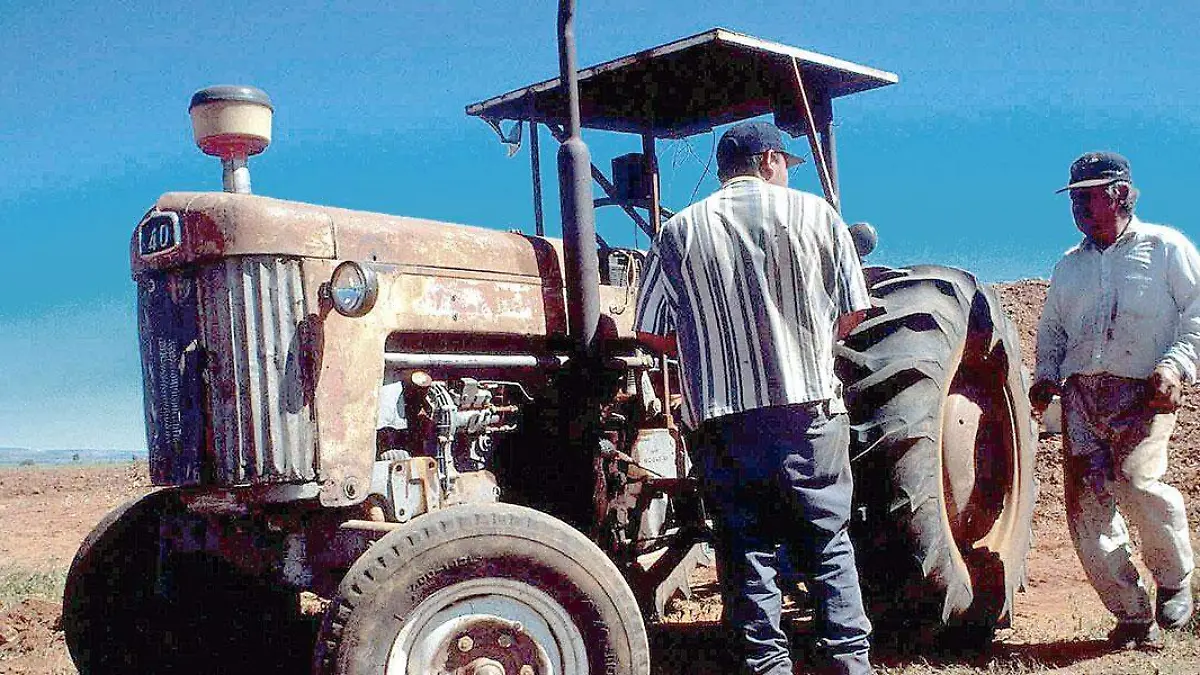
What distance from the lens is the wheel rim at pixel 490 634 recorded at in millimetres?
3277

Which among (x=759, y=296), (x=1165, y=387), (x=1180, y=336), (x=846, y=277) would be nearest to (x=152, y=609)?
(x=759, y=296)

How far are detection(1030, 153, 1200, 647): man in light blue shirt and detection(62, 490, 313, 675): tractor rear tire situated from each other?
3.30 m

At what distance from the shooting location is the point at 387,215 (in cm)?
409

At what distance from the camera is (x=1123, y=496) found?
4668 mm

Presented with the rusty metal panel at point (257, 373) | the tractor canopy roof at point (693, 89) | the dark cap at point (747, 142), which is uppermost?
the tractor canopy roof at point (693, 89)

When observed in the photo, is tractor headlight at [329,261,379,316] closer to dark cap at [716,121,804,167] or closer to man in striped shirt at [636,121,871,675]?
man in striped shirt at [636,121,871,675]

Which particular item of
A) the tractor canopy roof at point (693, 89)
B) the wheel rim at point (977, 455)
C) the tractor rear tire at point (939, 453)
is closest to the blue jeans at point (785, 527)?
the tractor rear tire at point (939, 453)

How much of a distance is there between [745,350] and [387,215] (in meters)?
1.45

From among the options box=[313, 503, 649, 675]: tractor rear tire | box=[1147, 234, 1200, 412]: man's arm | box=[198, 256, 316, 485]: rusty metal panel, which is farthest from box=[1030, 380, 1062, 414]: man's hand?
box=[198, 256, 316, 485]: rusty metal panel

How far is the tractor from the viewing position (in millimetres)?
3391

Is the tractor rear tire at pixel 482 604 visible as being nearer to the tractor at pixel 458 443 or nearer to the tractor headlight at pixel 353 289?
the tractor at pixel 458 443

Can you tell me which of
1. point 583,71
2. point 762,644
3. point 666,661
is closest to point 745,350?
point 762,644

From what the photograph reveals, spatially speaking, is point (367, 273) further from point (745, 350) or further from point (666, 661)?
point (666, 661)

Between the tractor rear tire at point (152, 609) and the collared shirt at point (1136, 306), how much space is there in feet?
11.2
